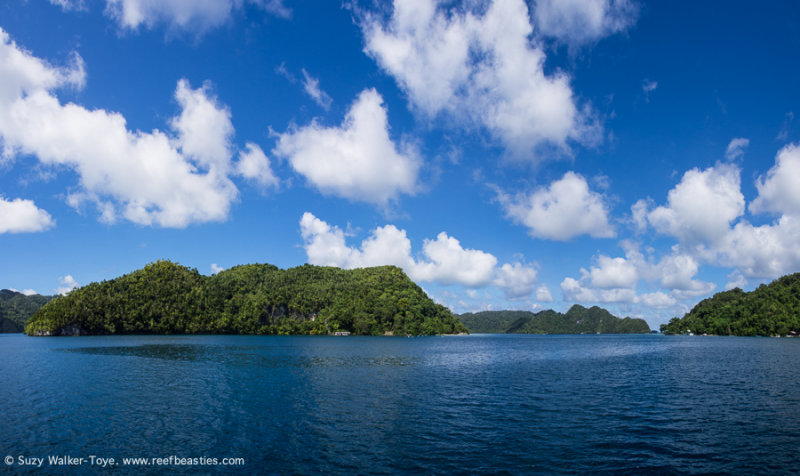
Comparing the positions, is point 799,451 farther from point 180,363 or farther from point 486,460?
point 180,363

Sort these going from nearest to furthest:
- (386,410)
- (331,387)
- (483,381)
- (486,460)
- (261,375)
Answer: (486,460), (386,410), (331,387), (483,381), (261,375)

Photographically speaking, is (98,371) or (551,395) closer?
(551,395)

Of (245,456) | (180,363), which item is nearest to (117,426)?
(245,456)

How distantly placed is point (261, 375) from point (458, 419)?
37.5 metres

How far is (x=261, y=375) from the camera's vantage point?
198 ft

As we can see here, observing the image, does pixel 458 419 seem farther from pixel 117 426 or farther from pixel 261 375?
pixel 261 375

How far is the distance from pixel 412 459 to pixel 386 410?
42.5ft

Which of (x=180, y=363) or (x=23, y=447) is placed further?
(x=180, y=363)

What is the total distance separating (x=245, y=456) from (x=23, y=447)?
14.9 metres

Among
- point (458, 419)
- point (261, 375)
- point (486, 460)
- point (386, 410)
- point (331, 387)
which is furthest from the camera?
point (261, 375)

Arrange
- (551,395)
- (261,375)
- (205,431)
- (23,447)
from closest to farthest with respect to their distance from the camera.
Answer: (23,447)
(205,431)
(551,395)
(261,375)

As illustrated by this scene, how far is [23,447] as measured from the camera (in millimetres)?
25797

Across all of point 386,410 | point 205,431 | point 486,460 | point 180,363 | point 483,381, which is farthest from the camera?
point 180,363

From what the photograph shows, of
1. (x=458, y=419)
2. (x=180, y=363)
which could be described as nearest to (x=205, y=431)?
(x=458, y=419)
